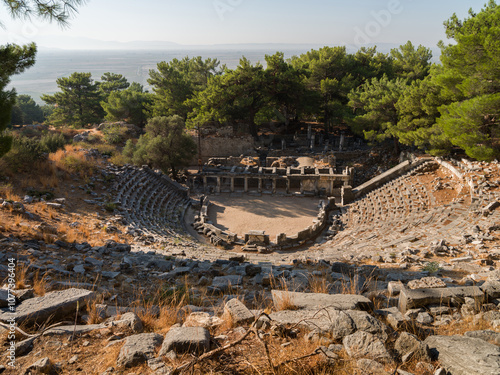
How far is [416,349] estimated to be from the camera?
3686mm

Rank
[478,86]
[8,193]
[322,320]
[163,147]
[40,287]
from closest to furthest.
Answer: [322,320]
[40,287]
[8,193]
[478,86]
[163,147]

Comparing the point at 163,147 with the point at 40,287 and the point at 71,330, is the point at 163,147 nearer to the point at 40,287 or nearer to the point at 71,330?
the point at 40,287

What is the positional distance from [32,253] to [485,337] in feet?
31.8

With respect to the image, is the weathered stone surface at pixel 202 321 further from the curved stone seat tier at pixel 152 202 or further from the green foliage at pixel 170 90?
the green foliage at pixel 170 90

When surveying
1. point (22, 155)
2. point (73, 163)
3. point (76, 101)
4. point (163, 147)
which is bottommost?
point (73, 163)

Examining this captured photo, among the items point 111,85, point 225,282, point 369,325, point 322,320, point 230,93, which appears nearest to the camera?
point 369,325

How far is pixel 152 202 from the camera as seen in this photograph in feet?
→ 66.3

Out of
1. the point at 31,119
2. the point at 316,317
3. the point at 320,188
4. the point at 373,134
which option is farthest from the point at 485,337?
the point at 31,119

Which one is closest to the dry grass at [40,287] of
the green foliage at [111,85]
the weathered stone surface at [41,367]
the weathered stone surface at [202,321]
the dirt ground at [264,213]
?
the weathered stone surface at [41,367]

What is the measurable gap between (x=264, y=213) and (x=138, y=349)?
753 inches

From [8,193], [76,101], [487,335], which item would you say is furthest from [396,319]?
[76,101]

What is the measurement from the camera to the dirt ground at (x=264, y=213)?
20.4 m

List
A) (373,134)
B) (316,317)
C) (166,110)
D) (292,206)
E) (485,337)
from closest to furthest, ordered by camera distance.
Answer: (485,337) → (316,317) → (292,206) → (373,134) → (166,110)

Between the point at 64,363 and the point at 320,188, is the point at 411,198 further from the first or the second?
the point at 64,363
